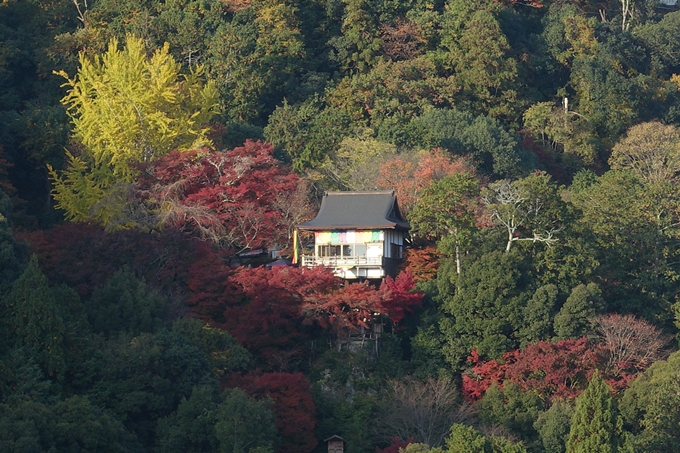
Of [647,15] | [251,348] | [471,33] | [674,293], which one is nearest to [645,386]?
[674,293]

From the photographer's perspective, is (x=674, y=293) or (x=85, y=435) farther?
(x=674, y=293)

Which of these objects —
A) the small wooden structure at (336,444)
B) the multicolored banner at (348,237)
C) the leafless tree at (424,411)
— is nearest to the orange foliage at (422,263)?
the multicolored banner at (348,237)

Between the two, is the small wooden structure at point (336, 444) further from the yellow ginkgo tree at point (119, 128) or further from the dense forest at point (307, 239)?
the yellow ginkgo tree at point (119, 128)

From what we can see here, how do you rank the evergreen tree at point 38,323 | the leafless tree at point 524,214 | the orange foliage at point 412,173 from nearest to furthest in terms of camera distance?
the evergreen tree at point 38,323
the leafless tree at point 524,214
the orange foliage at point 412,173

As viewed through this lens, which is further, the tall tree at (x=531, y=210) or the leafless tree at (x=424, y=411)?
the tall tree at (x=531, y=210)

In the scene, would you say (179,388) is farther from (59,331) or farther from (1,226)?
(1,226)

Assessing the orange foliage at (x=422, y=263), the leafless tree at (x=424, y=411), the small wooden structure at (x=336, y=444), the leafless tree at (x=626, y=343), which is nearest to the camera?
the small wooden structure at (x=336, y=444)

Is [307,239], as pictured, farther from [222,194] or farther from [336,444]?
[336,444]
